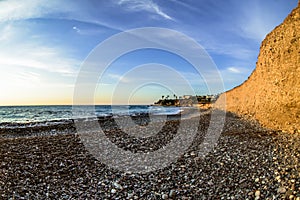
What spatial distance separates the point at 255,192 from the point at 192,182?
7.15ft

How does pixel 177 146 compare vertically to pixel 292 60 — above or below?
below

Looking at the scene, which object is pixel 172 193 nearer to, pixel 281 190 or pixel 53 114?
pixel 281 190

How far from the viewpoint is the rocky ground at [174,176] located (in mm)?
8305

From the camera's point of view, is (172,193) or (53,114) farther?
(53,114)

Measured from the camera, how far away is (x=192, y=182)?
29.5ft

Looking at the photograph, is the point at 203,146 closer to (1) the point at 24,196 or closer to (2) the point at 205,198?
(2) the point at 205,198

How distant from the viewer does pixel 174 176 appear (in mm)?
9641

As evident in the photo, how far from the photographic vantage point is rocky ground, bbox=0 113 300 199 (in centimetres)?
830

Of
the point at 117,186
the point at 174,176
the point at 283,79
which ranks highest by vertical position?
the point at 283,79

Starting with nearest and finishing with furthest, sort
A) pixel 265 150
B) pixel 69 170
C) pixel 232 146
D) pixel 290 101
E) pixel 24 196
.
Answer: pixel 24 196 → pixel 69 170 → pixel 265 150 → pixel 232 146 → pixel 290 101

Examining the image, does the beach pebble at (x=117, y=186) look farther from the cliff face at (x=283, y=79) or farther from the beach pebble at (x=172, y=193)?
the cliff face at (x=283, y=79)

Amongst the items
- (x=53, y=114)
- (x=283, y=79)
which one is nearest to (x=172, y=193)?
(x=283, y=79)

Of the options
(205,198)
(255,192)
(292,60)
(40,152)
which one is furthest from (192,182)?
(292,60)

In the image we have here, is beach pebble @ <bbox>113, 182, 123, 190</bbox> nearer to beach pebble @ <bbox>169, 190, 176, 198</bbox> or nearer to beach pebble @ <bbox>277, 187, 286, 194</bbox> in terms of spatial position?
beach pebble @ <bbox>169, 190, 176, 198</bbox>
